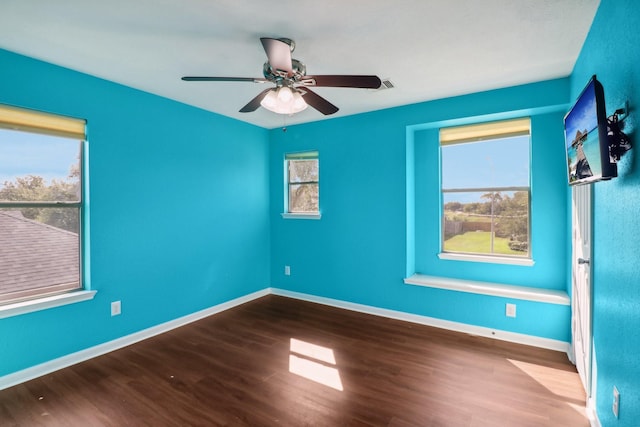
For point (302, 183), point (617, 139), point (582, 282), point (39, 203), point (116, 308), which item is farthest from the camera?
point (302, 183)

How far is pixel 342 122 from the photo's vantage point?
406 centimetres

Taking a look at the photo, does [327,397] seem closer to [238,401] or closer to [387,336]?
[238,401]

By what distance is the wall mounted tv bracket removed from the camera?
1.35 m

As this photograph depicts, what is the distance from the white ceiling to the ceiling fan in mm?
257

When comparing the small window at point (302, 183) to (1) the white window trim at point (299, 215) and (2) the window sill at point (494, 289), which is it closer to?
(1) the white window trim at point (299, 215)

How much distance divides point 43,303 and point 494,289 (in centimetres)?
399

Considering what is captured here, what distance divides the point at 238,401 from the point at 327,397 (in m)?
0.62

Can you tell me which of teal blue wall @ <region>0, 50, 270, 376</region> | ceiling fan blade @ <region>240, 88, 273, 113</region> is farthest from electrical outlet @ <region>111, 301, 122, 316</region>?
ceiling fan blade @ <region>240, 88, 273, 113</region>

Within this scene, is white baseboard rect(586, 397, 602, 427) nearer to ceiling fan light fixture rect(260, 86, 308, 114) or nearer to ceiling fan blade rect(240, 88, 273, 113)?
ceiling fan light fixture rect(260, 86, 308, 114)

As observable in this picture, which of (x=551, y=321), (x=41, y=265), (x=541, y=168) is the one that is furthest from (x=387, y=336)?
(x=41, y=265)

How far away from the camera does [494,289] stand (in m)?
3.10

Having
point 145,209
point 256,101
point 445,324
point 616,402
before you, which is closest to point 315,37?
point 256,101

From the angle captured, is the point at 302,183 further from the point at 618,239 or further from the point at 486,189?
the point at 618,239

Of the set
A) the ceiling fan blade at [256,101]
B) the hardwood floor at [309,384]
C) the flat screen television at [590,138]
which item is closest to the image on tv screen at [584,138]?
the flat screen television at [590,138]
